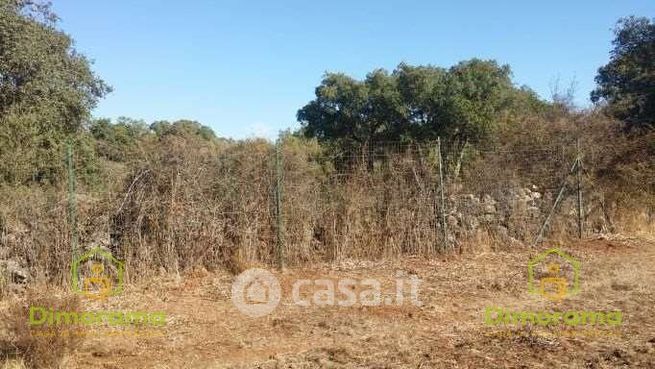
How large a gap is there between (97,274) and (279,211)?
292 cm

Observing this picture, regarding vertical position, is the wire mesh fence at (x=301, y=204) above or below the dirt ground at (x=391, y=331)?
above

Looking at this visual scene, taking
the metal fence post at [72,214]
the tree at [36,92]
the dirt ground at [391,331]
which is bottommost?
the dirt ground at [391,331]

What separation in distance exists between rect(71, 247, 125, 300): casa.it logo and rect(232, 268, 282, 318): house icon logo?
1768mm

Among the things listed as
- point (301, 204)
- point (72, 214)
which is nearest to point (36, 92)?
point (72, 214)

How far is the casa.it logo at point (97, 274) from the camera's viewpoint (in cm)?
772

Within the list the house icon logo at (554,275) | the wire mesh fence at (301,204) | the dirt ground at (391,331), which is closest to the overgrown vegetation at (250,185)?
the wire mesh fence at (301,204)

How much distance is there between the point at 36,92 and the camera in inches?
484

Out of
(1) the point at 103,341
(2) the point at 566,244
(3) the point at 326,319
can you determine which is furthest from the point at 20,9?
(2) the point at 566,244

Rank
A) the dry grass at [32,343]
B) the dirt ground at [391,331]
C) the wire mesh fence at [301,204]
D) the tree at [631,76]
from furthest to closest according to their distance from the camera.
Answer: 1. the tree at [631,76]
2. the wire mesh fence at [301,204]
3. the dirt ground at [391,331]
4. the dry grass at [32,343]

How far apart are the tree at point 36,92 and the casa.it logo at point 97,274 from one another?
7.13 feet

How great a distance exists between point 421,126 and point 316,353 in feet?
69.8

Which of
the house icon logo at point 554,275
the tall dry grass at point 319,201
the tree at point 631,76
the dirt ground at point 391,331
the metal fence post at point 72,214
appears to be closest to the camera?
the dirt ground at point 391,331

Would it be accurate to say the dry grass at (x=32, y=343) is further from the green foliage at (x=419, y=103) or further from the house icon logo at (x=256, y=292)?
the green foliage at (x=419, y=103)

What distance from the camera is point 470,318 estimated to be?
20.2 ft
